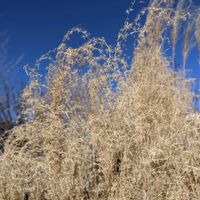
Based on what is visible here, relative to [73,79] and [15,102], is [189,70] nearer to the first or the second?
[73,79]

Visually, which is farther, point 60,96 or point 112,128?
point 60,96

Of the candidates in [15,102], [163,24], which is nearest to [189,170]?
[163,24]

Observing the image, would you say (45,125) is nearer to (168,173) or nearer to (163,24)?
(168,173)

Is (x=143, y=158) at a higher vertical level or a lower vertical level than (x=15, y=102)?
lower

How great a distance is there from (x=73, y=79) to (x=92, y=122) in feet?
1.82

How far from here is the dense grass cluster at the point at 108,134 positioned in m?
2.70

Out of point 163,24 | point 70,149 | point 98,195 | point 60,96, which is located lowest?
point 98,195

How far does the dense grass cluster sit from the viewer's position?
2695 mm

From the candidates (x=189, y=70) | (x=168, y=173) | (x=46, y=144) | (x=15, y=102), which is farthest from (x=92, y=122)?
(x=15, y=102)

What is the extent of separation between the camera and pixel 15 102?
27.5 feet

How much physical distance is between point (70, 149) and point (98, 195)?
369mm

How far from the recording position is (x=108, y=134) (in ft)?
9.91

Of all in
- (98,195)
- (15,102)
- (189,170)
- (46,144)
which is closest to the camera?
(189,170)

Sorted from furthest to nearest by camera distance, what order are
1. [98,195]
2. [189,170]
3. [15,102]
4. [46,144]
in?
[15,102]
[46,144]
[98,195]
[189,170]
